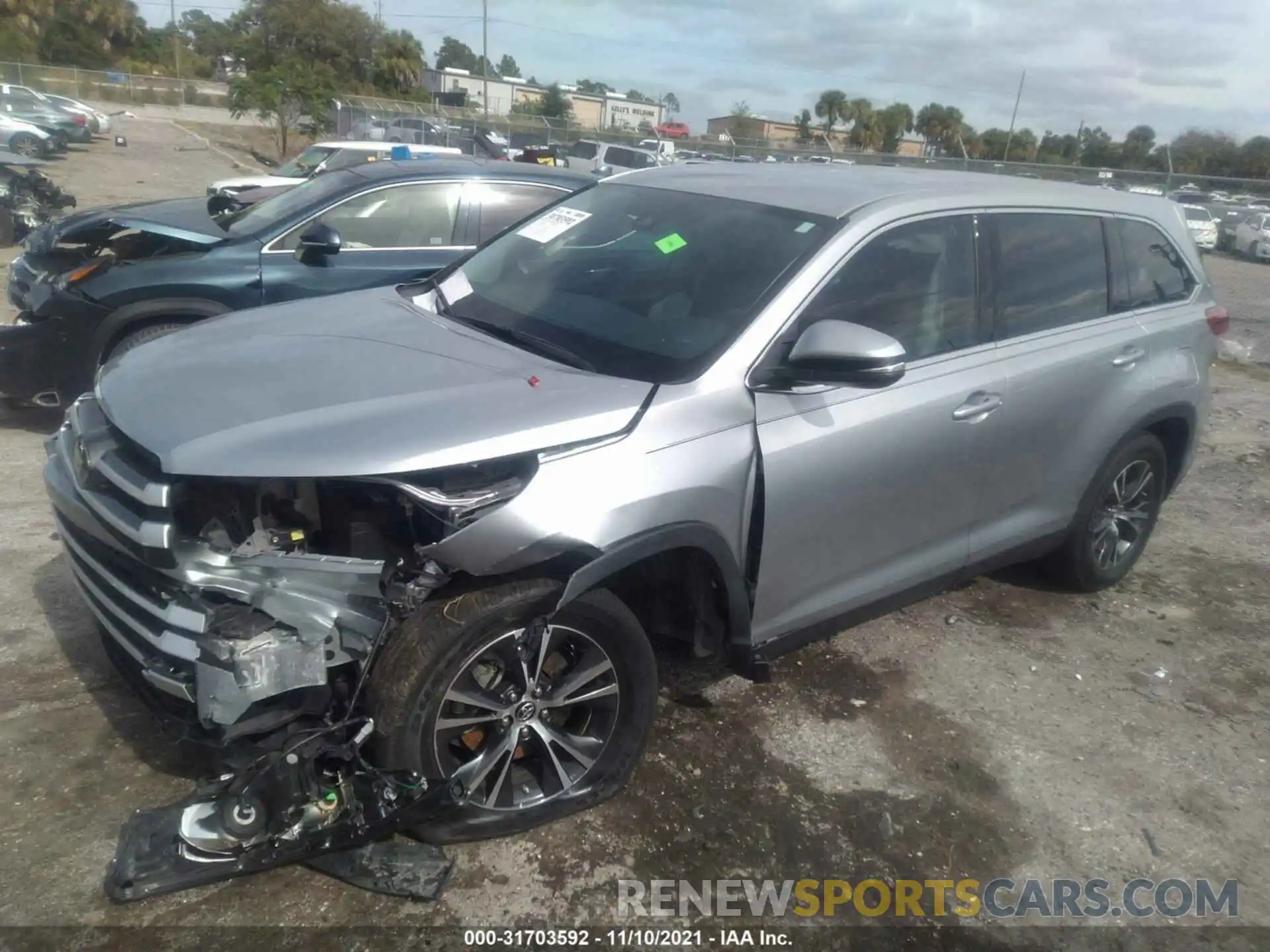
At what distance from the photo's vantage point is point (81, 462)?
2.93 meters

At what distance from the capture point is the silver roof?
143 inches

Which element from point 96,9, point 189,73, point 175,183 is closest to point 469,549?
point 175,183

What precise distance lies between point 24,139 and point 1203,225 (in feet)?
98.0

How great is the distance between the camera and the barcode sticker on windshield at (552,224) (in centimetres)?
405

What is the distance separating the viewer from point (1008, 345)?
12.7ft

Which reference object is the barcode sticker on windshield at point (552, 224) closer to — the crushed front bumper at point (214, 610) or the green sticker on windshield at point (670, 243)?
the green sticker on windshield at point (670, 243)

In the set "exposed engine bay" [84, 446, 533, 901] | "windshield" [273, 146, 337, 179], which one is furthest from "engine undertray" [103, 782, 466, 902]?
"windshield" [273, 146, 337, 179]

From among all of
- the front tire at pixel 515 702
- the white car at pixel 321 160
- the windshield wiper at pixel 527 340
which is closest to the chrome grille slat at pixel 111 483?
the front tire at pixel 515 702

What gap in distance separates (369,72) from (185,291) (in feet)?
210

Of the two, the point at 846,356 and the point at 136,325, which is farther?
the point at 136,325

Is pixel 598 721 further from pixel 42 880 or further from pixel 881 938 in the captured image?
pixel 42 880

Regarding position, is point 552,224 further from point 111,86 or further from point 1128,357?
point 111,86

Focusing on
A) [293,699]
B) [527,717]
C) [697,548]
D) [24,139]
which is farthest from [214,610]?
[24,139]

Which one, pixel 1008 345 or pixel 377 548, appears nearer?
pixel 377 548
